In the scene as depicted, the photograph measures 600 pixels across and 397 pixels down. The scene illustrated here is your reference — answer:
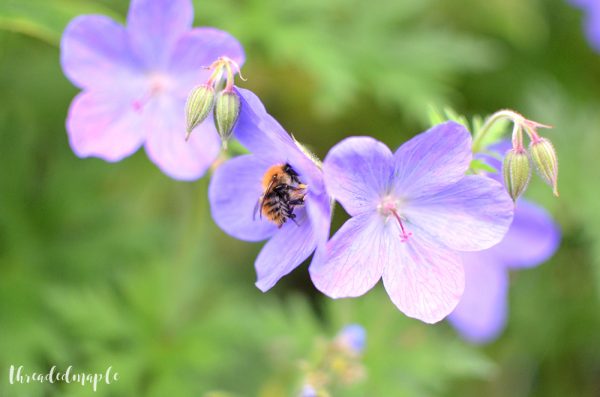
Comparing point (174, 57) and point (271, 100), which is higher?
point (271, 100)

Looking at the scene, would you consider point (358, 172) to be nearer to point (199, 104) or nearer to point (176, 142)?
point (199, 104)

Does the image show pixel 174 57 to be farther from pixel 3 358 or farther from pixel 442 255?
pixel 3 358

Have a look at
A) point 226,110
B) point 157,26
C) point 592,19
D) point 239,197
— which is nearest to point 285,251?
point 239,197

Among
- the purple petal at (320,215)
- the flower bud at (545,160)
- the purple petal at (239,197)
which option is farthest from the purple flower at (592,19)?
the purple petal at (320,215)

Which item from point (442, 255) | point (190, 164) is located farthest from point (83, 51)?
point (442, 255)

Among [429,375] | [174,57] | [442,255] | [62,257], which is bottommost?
[442,255]

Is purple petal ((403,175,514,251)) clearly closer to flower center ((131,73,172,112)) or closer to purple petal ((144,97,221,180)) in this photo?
purple petal ((144,97,221,180))
